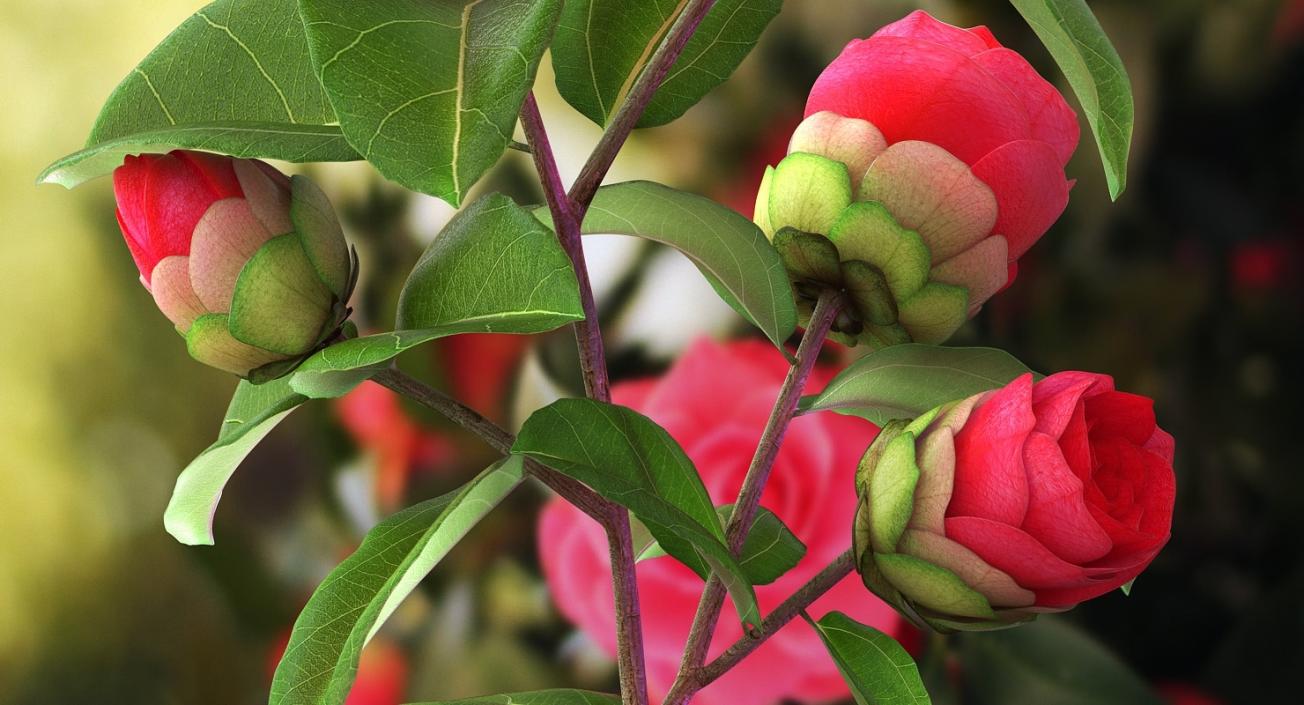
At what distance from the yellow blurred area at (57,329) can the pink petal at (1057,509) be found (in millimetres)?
857

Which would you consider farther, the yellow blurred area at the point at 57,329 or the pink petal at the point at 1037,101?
the yellow blurred area at the point at 57,329

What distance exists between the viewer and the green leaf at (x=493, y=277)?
9.6 inches

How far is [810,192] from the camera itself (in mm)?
322

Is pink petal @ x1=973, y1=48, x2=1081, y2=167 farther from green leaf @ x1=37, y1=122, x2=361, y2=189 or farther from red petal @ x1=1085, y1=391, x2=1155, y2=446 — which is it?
green leaf @ x1=37, y1=122, x2=361, y2=189

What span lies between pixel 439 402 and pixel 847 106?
146 mm

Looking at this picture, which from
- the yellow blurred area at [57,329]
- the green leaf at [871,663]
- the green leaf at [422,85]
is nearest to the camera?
the green leaf at [422,85]

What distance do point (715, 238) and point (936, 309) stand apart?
7 cm

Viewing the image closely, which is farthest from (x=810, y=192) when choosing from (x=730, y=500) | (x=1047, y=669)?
(x=1047, y=669)

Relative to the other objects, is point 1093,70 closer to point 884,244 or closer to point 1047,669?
point 884,244

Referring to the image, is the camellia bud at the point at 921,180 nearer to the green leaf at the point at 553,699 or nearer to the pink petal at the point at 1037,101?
the pink petal at the point at 1037,101

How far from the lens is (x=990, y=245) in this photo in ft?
1.05

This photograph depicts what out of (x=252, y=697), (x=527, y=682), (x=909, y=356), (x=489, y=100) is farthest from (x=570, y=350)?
(x=489, y=100)

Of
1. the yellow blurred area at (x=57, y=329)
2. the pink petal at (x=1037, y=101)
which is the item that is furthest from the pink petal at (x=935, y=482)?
the yellow blurred area at (x=57, y=329)

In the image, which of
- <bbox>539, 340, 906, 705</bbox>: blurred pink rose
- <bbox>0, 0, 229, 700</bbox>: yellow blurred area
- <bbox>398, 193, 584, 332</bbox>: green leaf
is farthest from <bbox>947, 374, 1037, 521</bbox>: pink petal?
<bbox>0, 0, 229, 700</bbox>: yellow blurred area
